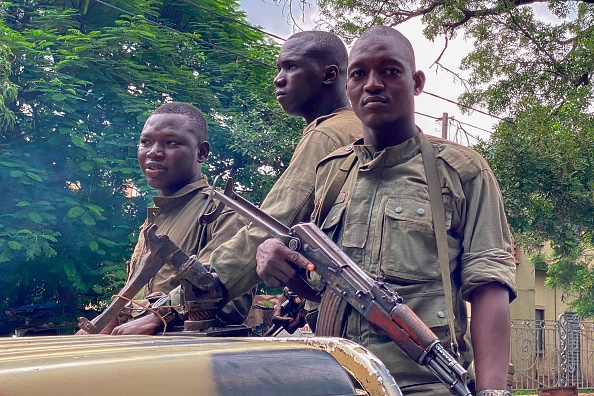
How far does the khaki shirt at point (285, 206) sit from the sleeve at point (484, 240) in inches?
23.6

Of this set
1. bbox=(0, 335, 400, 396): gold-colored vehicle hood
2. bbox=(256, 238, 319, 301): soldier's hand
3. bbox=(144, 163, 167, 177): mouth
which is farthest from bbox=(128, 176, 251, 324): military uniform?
bbox=(0, 335, 400, 396): gold-colored vehicle hood

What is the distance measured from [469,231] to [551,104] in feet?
30.5

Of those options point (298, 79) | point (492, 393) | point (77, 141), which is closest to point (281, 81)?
point (298, 79)

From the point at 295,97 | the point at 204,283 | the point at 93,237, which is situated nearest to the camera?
the point at 204,283

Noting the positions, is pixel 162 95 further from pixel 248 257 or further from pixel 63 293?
pixel 248 257

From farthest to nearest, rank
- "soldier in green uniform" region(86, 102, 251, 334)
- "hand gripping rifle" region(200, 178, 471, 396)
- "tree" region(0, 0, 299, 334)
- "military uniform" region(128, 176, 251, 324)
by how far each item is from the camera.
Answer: "tree" region(0, 0, 299, 334), "soldier in green uniform" region(86, 102, 251, 334), "military uniform" region(128, 176, 251, 324), "hand gripping rifle" region(200, 178, 471, 396)

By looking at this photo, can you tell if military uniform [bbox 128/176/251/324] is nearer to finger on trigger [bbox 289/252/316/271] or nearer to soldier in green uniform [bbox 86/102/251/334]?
soldier in green uniform [bbox 86/102/251/334]

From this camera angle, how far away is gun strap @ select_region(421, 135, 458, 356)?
7.38 ft

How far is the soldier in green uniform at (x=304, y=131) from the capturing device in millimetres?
2682

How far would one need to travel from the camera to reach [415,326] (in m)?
2.06

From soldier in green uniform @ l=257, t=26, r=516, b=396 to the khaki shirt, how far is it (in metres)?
0.16

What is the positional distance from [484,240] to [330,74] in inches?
48.3

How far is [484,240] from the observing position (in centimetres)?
231

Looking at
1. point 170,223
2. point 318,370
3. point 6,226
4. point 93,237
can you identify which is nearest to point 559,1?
point 93,237
